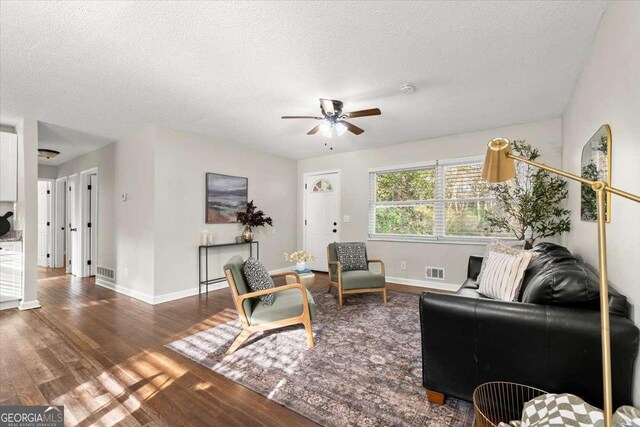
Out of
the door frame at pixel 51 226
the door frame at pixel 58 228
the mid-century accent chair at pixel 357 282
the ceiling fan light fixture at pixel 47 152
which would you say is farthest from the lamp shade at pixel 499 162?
the door frame at pixel 51 226

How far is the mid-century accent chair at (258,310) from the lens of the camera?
8.09ft

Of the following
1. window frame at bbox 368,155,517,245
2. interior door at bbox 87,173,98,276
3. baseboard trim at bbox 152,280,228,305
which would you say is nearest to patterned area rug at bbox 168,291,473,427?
baseboard trim at bbox 152,280,228,305

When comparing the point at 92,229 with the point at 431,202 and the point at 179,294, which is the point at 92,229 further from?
the point at 431,202

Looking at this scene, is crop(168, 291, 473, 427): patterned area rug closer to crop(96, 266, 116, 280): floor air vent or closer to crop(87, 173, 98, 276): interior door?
crop(96, 266, 116, 280): floor air vent

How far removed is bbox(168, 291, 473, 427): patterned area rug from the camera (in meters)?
1.74

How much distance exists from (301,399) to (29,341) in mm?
2751

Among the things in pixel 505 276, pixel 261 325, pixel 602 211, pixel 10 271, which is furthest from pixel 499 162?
pixel 10 271

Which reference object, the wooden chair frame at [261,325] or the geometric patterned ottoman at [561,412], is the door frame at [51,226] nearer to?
the wooden chair frame at [261,325]

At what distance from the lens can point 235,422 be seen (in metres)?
1.68

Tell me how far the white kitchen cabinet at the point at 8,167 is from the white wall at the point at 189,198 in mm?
1781

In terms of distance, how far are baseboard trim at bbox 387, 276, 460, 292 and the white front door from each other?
4.60 feet

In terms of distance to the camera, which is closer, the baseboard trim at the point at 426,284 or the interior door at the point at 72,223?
the baseboard trim at the point at 426,284

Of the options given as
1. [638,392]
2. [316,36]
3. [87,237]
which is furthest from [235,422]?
[87,237]

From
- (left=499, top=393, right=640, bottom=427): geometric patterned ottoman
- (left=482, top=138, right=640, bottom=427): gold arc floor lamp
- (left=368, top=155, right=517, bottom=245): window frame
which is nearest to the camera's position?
(left=482, top=138, right=640, bottom=427): gold arc floor lamp
